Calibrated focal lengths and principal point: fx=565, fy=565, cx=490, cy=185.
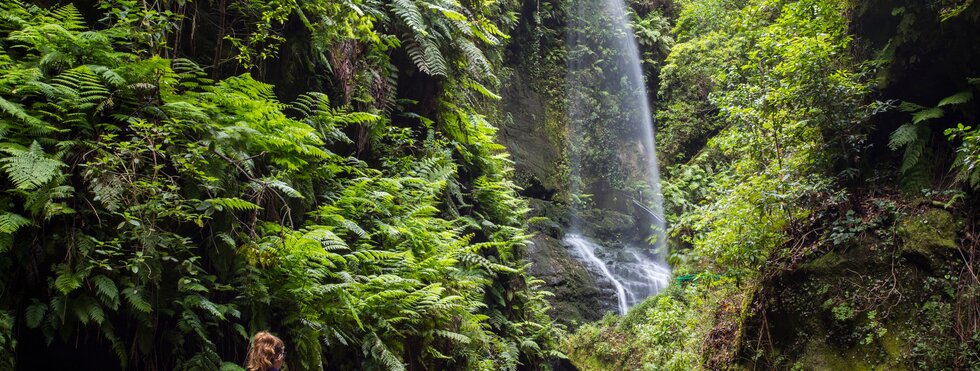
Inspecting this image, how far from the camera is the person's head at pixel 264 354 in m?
2.96

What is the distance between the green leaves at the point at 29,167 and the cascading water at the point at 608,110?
1385cm

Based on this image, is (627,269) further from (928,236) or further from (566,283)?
(928,236)

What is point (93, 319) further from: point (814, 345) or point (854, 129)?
point (854, 129)

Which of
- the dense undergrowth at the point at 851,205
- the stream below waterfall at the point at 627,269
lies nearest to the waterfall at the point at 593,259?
the stream below waterfall at the point at 627,269

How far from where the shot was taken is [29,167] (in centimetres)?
282

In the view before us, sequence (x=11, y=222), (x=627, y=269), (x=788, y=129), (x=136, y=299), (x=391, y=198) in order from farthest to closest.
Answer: (x=627, y=269) → (x=788, y=129) → (x=391, y=198) → (x=136, y=299) → (x=11, y=222)

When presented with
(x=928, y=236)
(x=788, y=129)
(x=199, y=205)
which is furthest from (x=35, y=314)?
(x=788, y=129)

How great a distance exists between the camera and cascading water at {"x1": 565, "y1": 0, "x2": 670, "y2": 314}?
17.1m

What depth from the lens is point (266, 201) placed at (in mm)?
4242

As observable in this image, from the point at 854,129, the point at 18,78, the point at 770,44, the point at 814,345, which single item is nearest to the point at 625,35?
the point at 770,44

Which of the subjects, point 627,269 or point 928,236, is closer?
point 928,236

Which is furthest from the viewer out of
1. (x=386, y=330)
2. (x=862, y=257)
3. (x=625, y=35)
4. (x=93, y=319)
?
(x=625, y=35)

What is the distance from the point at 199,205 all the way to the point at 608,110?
1680 cm

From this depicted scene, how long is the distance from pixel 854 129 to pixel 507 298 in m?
4.85
